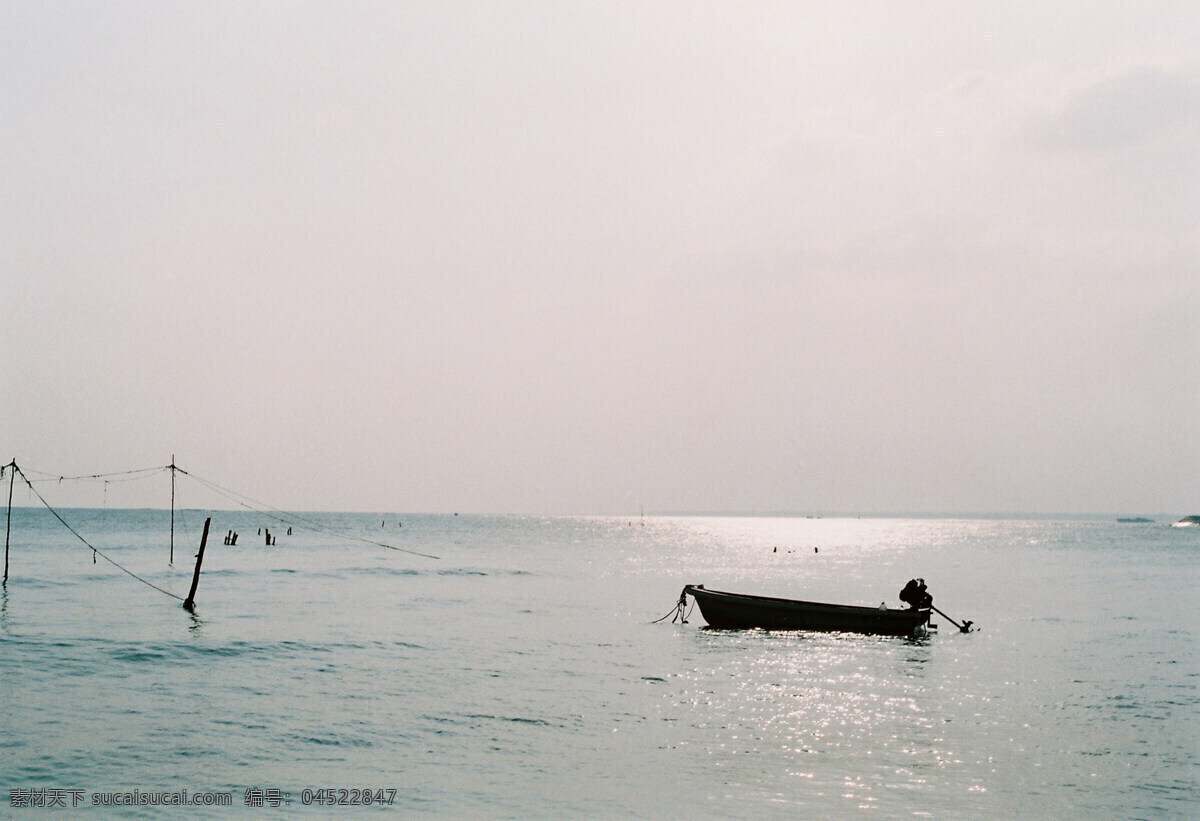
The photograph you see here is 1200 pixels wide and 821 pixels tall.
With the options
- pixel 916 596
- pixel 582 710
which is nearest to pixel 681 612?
pixel 916 596

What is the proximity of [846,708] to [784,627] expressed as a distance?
15.0 m

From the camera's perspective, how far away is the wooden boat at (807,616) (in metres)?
38.1

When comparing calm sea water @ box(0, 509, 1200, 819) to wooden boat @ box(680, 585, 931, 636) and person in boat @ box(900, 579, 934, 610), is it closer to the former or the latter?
wooden boat @ box(680, 585, 931, 636)

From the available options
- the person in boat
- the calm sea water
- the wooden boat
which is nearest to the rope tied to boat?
the wooden boat

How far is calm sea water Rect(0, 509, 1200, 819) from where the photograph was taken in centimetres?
1691

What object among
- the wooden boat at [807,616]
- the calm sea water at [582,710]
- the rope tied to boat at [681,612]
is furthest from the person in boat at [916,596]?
the rope tied to boat at [681,612]

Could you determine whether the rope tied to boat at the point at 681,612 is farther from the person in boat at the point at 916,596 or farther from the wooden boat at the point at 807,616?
the person in boat at the point at 916,596

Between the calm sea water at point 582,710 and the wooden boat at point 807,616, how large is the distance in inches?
34.3

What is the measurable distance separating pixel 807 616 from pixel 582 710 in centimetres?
1789

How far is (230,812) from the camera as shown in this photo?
15.5 m

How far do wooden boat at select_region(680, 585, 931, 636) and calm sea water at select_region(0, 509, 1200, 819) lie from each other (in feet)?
2.86

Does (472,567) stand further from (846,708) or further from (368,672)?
(846,708)

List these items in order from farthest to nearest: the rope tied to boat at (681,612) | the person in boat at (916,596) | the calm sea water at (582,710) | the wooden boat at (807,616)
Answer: the rope tied to boat at (681,612), the person in boat at (916,596), the wooden boat at (807,616), the calm sea water at (582,710)

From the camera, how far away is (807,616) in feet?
127
